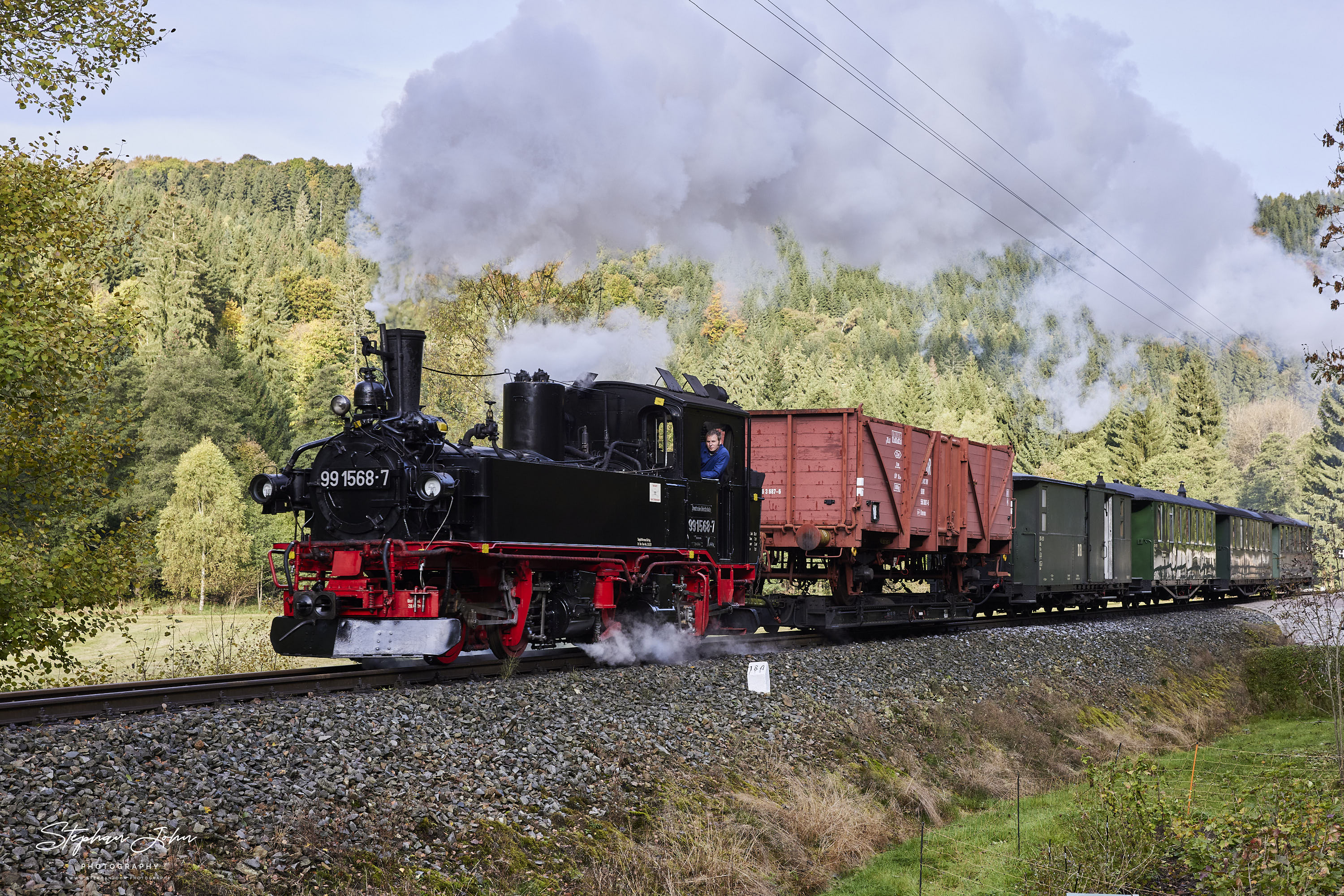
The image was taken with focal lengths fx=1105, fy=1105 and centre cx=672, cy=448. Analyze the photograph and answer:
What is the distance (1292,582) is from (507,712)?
3866 cm

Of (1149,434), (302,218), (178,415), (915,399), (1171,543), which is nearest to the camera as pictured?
(1171,543)

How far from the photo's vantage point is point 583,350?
52.7ft

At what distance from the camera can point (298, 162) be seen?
96375mm

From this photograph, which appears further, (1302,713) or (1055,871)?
(1302,713)

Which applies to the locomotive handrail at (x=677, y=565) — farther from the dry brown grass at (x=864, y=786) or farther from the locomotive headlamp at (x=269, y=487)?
the locomotive headlamp at (x=269, y=487)

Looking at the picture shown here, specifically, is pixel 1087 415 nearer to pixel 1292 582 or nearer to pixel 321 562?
pixel 1292 582

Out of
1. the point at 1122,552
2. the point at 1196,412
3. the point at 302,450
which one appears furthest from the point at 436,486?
the point at 1196,412

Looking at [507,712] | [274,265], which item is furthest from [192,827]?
[274,265]

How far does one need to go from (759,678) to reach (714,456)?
3.68 meters

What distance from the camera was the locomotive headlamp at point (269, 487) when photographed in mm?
10797

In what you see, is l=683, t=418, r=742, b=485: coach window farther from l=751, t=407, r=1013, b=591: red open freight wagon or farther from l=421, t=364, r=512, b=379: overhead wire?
l=421, t=364, r=512, b=379: overhead wire

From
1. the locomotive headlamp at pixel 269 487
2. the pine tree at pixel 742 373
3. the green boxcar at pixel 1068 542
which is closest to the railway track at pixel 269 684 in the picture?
the locomotive headlamp at pixel 269 487

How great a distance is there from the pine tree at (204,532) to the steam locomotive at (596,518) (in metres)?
17.8

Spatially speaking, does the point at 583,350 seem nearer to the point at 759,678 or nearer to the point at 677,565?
the point at 677,565
